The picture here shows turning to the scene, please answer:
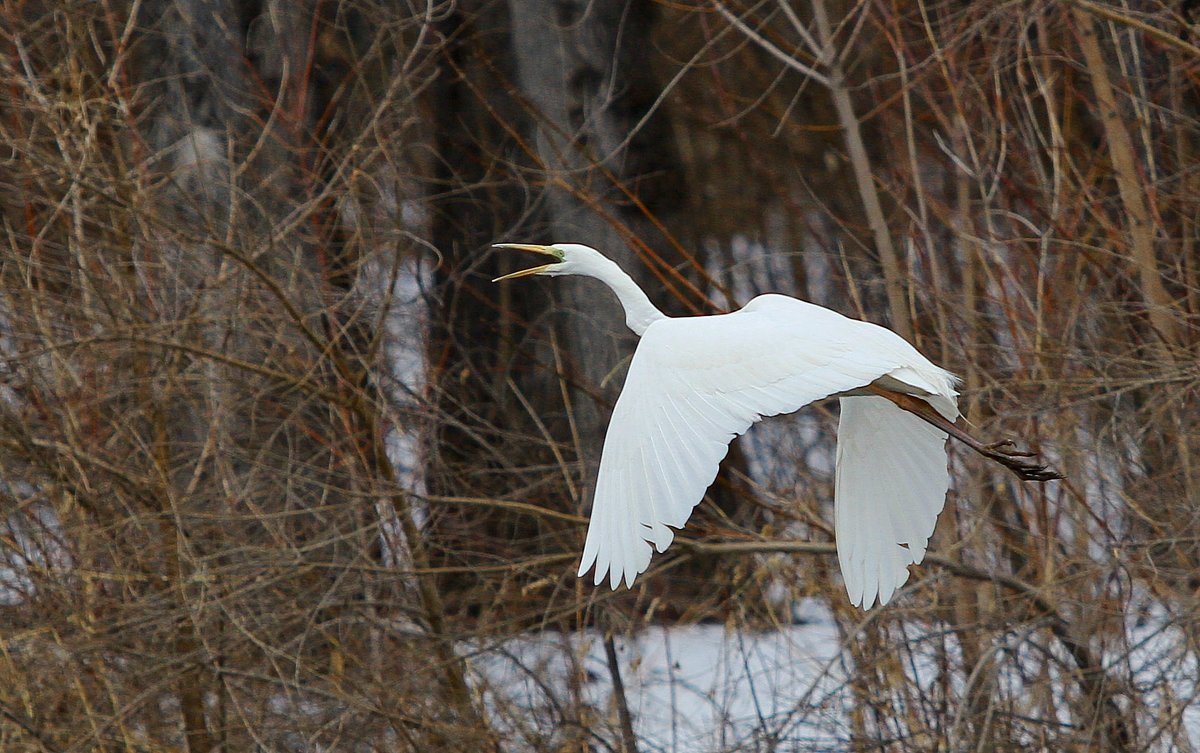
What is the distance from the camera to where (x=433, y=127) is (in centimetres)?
796

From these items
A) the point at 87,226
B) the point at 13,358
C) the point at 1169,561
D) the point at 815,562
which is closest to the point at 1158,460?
the point at 1169,561

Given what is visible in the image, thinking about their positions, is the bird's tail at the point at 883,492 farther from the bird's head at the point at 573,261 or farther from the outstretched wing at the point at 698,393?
the bird's head at the point at 573,261

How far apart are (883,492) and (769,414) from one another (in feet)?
3.49

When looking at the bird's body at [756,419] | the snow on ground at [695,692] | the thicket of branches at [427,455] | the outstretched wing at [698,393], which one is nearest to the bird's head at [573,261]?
the bird's body at [756,419]

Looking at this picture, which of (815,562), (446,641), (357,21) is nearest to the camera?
(446,641)

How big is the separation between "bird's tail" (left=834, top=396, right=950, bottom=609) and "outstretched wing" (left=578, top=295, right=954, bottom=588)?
0.43m

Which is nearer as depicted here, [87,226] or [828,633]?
[87,226]

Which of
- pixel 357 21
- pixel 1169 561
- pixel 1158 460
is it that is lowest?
pixel 1169 561

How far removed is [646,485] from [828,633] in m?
5.35

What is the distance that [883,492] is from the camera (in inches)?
169

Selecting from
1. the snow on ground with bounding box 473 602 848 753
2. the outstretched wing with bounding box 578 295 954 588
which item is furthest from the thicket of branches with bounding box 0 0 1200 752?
the outstretched wing with bounding box 578 295 954 588

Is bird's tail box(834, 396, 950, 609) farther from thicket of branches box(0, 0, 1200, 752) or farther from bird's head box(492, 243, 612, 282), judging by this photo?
bird's head box(492, 243, 612, 282)

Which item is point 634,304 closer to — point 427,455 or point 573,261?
point 573,261

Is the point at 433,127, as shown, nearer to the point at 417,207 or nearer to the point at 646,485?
the point at 417,207
